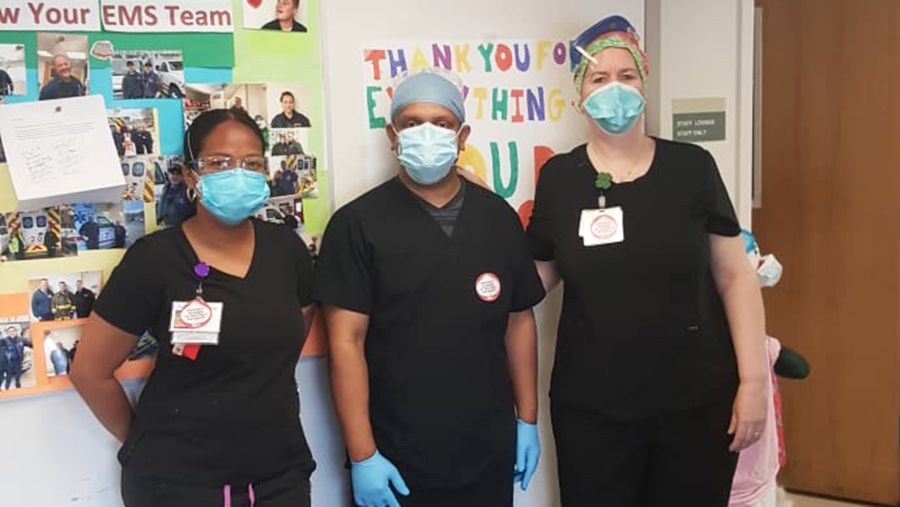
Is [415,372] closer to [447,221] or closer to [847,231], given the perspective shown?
[447,221]

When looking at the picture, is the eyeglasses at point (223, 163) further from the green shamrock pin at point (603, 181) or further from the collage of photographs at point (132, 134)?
the green shamrock pin at point (603, 181)

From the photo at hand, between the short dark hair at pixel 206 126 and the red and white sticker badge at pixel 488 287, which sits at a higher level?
the short dark hair at pixel 206 126

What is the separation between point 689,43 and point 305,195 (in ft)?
4.02

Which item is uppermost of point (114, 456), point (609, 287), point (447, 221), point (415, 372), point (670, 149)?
point (670, 149)

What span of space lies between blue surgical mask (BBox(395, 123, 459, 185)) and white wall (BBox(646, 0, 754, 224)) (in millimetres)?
878

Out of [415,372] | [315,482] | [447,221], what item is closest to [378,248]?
[447,221]

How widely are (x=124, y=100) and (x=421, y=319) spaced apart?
83 centimetres

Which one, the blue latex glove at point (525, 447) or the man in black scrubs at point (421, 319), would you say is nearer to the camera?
the man in black scrubs at point (421, 319)

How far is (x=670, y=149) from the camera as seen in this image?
1879 millimetres

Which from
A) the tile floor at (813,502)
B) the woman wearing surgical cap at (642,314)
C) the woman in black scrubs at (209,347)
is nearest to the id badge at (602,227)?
the woman wearing surgical cap at (642,314)

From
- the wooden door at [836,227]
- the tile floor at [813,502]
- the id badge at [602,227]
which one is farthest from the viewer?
the tile floor at [813,502]

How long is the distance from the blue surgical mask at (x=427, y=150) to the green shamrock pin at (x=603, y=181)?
1.10ft

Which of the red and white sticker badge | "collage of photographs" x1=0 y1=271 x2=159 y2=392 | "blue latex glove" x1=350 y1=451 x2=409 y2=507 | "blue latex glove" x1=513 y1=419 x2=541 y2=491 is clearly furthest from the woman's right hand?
"collage of photographs" x1=0 y1=271 x2=159 y2=392

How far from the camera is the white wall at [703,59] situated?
2365 millimetres
